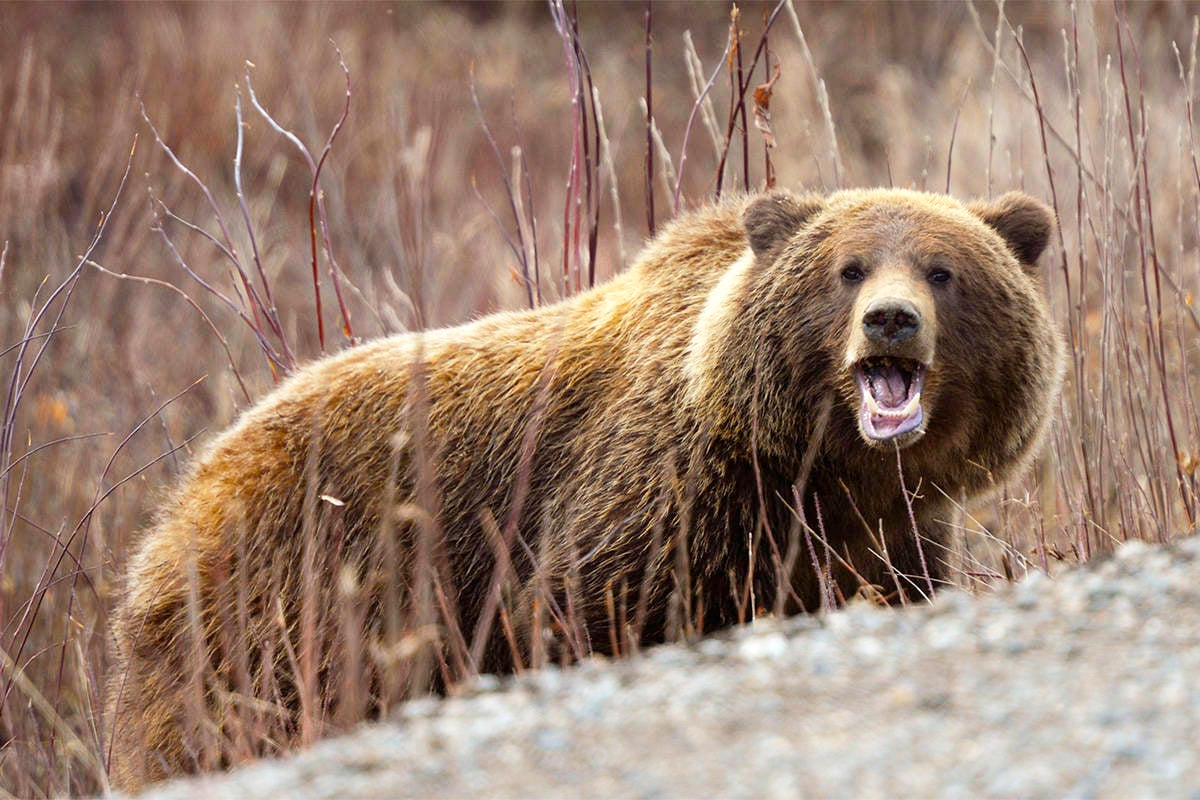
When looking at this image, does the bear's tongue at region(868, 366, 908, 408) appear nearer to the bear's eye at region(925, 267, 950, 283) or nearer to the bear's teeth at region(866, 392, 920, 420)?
the bear's teeth at region(866, 392, 920, 420)

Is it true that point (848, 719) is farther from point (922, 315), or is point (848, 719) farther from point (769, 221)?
point (769, 221)

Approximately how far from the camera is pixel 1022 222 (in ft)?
14.2

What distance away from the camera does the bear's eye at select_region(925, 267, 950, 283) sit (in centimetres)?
403

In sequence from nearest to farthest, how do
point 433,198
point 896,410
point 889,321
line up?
point 889,321 < point 896,410 < point 433,198

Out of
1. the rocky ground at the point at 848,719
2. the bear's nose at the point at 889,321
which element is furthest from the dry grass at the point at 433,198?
the bear's nose at the point at 889,321

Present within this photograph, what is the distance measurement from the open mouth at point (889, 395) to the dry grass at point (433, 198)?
0.42 m

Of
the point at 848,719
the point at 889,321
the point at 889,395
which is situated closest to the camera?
the point at 848,719

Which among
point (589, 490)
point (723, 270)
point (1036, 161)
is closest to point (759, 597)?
point (589, 490)

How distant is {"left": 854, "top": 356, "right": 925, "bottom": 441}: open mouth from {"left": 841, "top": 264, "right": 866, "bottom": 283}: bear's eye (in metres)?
0.24

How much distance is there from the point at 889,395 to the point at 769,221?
0.64m

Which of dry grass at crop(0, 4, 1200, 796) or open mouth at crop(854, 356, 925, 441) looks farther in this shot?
dry grass at crop(0, 4, 1200, 796)

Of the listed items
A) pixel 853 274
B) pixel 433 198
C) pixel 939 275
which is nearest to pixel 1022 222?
pixel 939 275

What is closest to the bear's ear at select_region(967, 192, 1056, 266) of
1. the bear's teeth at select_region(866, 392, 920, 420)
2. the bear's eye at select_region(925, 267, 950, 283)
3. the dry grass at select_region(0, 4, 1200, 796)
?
the dry grass at select_region(0, 4, 1200, 796)

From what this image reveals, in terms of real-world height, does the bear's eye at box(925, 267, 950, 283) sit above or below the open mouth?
above
